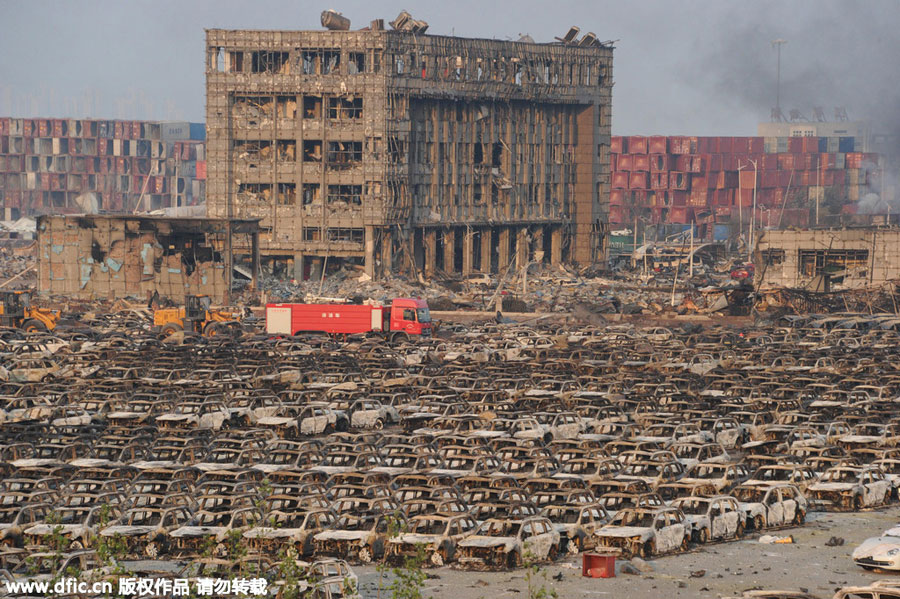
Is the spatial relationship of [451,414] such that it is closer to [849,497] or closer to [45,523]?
[849,497]

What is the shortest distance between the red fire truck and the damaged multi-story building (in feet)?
131

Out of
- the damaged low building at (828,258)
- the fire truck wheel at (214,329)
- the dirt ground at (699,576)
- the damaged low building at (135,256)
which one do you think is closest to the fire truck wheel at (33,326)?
the fire truck wheel at (214,329)

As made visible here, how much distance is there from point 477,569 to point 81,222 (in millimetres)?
69714

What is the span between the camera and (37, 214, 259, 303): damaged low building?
86938 mm

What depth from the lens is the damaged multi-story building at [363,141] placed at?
105 metres

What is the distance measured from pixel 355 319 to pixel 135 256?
2874 centimetres

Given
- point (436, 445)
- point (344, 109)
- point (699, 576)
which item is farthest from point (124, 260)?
point (699, 576)

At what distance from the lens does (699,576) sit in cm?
2361

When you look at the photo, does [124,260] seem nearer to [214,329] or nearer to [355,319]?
[214,329]

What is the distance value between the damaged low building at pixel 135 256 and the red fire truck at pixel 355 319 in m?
22.9

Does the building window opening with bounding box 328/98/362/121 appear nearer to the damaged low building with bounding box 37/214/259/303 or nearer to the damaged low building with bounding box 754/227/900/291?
the damaged low building with bounding box 37/214/259/303

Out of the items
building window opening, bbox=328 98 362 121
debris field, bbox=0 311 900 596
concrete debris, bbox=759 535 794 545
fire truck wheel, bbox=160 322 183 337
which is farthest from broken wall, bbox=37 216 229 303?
concrete debris, bbox=759 535 794 545

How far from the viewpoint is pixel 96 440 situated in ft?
114

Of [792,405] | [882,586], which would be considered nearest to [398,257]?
[792,405]
